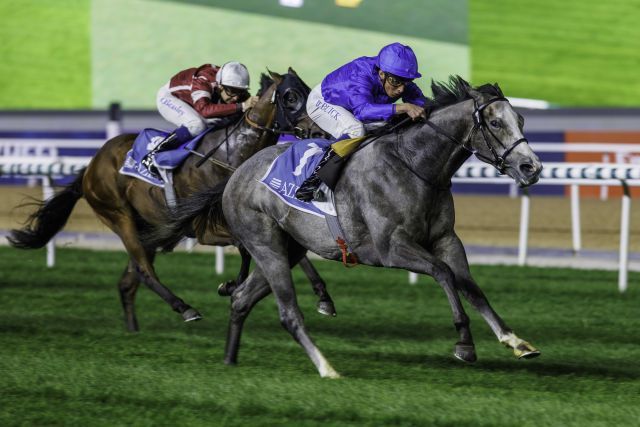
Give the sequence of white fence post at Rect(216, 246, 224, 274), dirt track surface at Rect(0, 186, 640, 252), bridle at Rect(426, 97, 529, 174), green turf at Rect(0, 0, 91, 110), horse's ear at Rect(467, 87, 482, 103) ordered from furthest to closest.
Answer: green turf at Rect(0, 0, 91, 110)
dirt track surface at Rect(0, 186, 640, 252)
white fence post at Rect(216, 246, 224, 274)
horse's ear at Rect(467, 87, 482, 103)
bridle at Rect(426, 97, 529, 174)

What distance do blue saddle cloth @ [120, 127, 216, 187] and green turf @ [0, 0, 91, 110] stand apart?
13.5 meters

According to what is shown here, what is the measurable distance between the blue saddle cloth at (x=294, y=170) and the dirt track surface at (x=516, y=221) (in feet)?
19.0

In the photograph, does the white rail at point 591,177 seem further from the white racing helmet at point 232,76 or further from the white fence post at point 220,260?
the white racing helmet at point 232,76

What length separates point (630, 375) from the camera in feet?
19.1

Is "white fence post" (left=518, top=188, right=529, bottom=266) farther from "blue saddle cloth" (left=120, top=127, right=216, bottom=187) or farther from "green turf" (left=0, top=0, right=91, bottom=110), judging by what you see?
"green turf" (left=0, top=0, right=91, bottom=110)

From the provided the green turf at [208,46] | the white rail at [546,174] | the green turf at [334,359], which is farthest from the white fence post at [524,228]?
the green turf at [208,46]

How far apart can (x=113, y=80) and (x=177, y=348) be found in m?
14.9

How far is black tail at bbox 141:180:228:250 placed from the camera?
21.1 feet

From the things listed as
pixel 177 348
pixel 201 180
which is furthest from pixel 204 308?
pixel 177 348

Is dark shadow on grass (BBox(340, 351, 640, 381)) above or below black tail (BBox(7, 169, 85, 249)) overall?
below

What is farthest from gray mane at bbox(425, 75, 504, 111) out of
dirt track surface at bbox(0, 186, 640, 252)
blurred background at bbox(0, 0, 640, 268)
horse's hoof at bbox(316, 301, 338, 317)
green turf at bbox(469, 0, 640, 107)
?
green turf at bbox(469, 0, 640, 107)

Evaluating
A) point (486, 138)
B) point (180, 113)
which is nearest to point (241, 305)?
point (486, 138)

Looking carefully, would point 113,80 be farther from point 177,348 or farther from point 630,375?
point 630,375

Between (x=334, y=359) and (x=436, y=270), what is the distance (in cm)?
110
